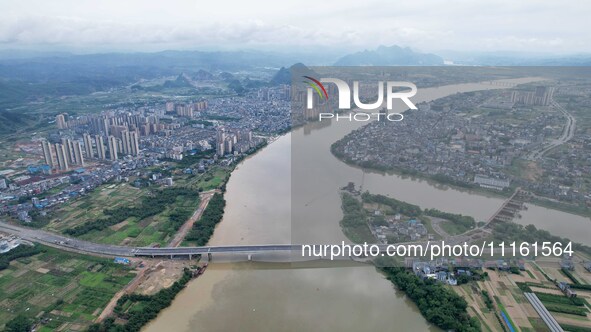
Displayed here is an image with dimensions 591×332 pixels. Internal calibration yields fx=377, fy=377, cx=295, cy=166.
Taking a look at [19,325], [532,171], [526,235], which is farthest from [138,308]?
[532,171]

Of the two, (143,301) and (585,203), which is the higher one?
(585,203)

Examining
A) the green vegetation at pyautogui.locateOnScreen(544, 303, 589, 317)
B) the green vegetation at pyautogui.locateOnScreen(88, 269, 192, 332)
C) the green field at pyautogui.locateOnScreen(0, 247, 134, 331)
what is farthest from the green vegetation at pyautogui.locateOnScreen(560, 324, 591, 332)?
the green field at pyautogui.locateOnScreen(0, 247, 134, 331)

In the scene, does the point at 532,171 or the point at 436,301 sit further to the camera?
the point at 532,171

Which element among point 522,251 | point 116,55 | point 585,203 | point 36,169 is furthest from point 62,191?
point 116,55

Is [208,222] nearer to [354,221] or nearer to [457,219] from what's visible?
[354,221]

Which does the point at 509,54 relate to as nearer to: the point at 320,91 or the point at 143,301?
the point at 320,91

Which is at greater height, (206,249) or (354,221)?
(354,221)
